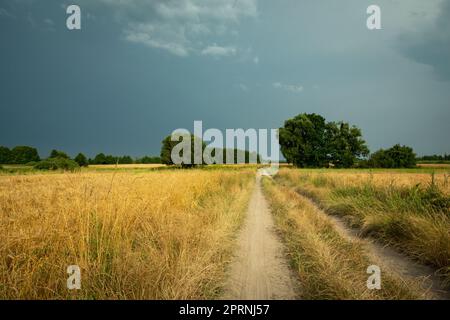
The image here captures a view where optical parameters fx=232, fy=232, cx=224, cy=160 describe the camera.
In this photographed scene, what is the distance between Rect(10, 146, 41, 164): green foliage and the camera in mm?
65250

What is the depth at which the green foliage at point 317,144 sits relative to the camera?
172 ft

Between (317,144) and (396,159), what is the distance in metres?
23.0

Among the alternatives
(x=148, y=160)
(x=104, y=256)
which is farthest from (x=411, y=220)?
(x=148, y=160)

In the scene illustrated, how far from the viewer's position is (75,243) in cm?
341

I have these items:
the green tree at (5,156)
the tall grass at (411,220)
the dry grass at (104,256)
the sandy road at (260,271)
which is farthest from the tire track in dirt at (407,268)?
the green tree at (5,156)

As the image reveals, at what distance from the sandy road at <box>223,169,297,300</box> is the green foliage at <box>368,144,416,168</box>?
65.1 m

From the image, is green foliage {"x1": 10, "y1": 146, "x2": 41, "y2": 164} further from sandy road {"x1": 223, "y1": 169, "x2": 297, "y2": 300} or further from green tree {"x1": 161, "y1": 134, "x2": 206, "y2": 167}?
sandy road {"x1": 223, "y1": 169, "x2": 297, "y2": 300}

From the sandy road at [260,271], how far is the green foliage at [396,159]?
6515 cm

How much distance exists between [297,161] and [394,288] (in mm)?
52275

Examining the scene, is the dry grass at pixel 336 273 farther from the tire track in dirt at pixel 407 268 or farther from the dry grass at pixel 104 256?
the dry grass at pixel 104 256

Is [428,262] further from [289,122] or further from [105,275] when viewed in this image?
[289,122]

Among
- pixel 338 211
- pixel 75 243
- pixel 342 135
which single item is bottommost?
pixel 338 211

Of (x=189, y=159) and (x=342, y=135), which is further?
(x=189, y=159)
